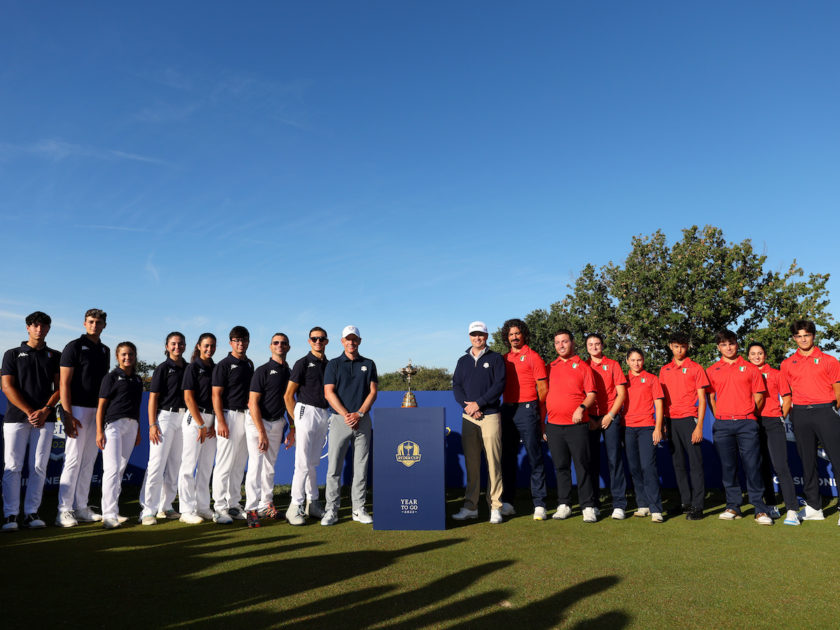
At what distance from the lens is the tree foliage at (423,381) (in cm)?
7200

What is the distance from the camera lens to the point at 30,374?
6.23m

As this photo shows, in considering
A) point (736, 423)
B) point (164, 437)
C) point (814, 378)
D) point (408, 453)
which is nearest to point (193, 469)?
point (164, 437)

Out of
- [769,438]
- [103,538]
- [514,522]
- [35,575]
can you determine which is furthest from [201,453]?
[769,438]

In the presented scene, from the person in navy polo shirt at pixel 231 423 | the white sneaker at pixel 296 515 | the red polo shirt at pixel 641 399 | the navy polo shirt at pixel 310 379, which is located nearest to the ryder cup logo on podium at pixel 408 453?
the navy polo shirt at pixel 310 379

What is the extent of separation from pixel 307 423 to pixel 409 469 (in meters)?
1.35

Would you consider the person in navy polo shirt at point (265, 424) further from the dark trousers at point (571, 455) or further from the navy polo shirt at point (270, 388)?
the dark trousers at point (571, 455)

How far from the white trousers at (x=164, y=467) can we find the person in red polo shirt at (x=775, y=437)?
6.89m

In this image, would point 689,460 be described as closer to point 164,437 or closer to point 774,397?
point 774,397

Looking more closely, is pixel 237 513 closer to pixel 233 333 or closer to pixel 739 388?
pixel 233 333

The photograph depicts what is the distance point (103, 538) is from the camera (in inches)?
222

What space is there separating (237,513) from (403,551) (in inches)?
102

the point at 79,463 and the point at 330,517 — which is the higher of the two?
the point at 79,463

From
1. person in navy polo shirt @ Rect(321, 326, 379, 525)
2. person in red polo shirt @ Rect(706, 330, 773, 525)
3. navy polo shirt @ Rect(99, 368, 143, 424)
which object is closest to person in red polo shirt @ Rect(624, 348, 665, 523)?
person in red polo shirt @ Rect(706, 330, 773, 525)

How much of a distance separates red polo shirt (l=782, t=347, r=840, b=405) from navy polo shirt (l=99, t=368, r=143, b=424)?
765 centimetres
